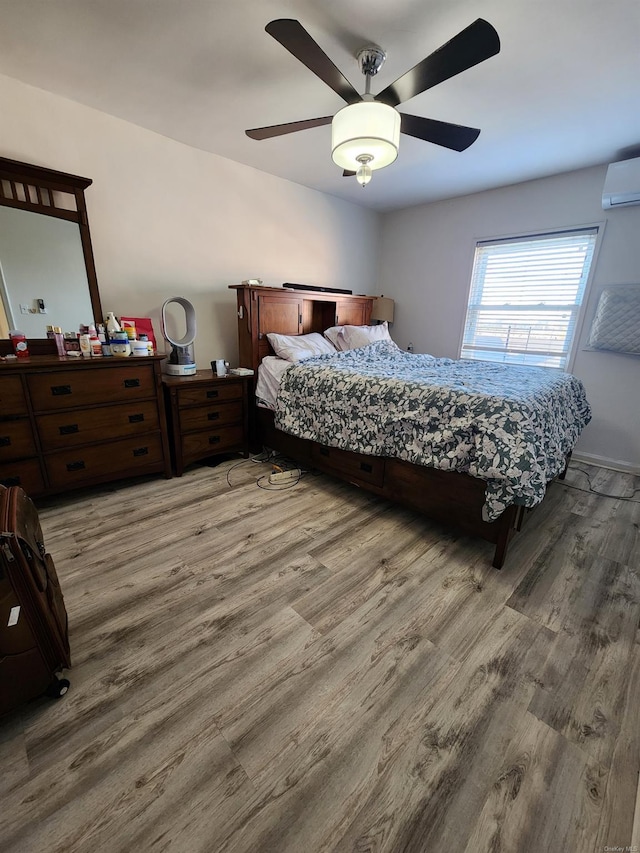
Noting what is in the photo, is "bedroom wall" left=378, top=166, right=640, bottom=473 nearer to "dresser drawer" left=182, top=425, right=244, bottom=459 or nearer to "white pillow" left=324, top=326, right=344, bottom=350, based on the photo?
"white pillow" left=324, top=326, right=344, bottom=350

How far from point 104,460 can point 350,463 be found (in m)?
1.66

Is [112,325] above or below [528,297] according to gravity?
below

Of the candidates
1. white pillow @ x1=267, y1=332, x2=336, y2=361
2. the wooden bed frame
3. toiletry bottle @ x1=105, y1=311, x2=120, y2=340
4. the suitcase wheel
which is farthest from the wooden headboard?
the suitcase wheel

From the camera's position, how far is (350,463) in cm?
244

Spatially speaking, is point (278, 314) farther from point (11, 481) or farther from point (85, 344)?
point (11, 481)

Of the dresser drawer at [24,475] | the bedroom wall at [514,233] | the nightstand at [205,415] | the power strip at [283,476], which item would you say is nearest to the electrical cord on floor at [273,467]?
the power strip at [283,476]

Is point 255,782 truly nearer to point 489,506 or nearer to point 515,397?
point 489,506

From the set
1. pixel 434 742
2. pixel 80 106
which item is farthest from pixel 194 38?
pixel 434 742

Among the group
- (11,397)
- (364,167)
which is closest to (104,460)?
(11,397)

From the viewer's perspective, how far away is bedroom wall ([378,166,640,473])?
296 centimetres

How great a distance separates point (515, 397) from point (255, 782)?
6.05 feet

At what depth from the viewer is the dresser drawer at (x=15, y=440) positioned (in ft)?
6.18

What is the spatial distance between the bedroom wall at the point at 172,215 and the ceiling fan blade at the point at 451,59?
185 cm

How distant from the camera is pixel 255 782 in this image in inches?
37.3
